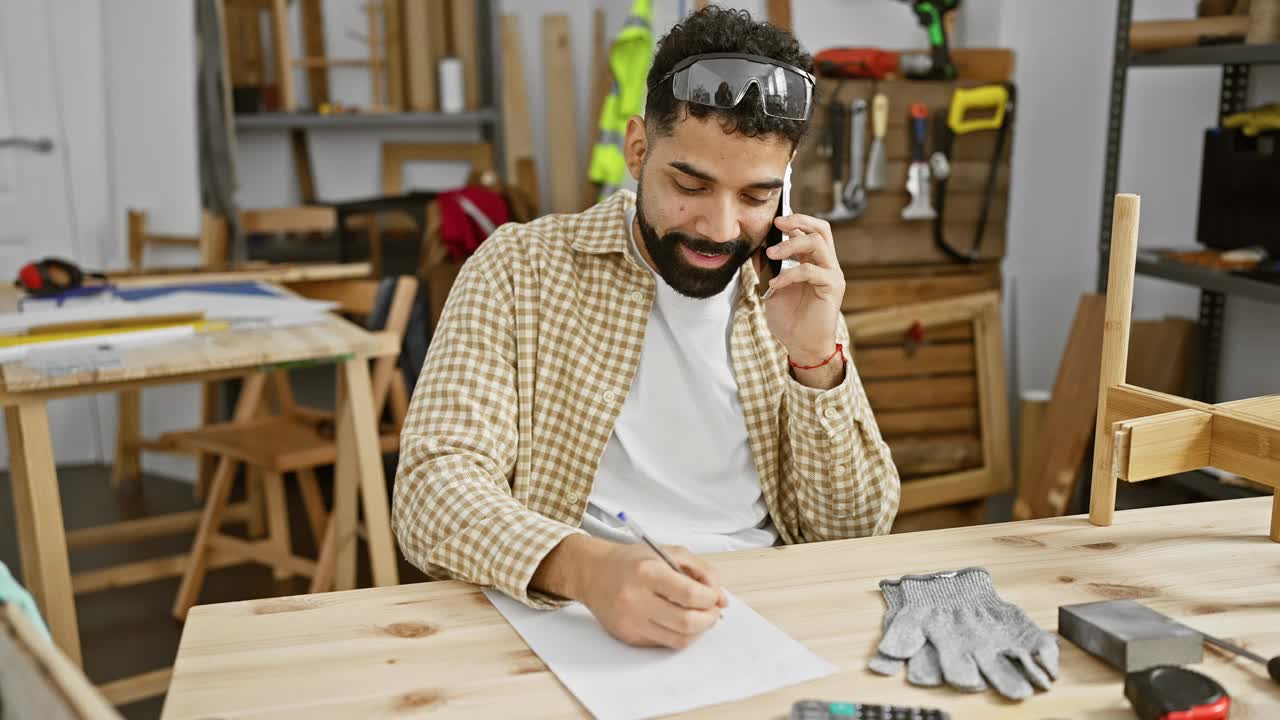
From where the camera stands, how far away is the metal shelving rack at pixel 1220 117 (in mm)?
2428

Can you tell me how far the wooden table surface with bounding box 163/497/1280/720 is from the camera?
0.81 meters

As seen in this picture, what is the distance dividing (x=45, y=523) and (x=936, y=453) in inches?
80.5

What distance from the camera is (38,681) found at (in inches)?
19.6

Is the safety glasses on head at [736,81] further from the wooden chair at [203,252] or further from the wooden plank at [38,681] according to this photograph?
the wooden chair at [203,252]

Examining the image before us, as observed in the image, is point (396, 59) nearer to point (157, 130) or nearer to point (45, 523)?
point (157, 130)

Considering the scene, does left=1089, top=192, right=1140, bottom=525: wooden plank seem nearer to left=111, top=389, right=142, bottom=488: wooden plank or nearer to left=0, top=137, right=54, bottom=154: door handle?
left=111, top=389, right=142, bottom=488: wooden plank

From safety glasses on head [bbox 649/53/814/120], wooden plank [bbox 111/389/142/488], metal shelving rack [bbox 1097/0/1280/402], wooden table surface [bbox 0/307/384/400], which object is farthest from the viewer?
wooden plank [bbox 111/389/142/488]

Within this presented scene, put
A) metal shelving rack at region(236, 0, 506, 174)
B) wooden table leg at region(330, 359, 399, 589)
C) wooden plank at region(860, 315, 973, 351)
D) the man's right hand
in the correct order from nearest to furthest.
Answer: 1. the man's right hand
2. wooden table leg at region(330, 359, 399, 589)
3. wooden plank at region(860, 315, 973, 351)
4. metal shelving rack at region(236, 0, 506, 174)

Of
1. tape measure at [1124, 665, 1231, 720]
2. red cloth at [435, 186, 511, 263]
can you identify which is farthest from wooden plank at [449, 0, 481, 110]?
tape measure at [1124, 665, 1231, 720]

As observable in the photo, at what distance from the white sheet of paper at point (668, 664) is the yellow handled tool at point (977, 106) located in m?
2.22

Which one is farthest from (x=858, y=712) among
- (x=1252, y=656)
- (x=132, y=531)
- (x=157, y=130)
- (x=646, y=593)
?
(x=157, y=130)

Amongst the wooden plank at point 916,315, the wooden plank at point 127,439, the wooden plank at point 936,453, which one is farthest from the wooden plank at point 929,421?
the wooden plank at point 127,439

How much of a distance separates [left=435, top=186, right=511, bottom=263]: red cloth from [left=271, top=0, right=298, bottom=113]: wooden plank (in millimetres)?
957

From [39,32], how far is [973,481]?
404cm
